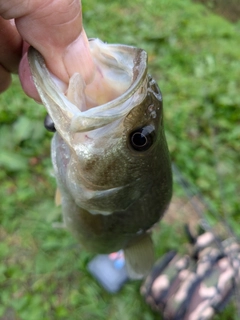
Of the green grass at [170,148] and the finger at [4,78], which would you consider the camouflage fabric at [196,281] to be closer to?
the green grass at [170,148]

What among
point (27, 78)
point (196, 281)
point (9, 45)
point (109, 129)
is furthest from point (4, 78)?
point (196, 281)

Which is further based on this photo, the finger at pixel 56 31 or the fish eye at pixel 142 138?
the fish eye at pixel 142 138

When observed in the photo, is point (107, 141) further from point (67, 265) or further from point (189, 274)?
point (189, 274)

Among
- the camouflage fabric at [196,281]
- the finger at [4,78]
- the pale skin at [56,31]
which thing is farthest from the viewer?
the camouflage fabric at [196,281]

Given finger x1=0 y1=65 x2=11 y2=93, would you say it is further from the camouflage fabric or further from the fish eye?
the camouflage fabric

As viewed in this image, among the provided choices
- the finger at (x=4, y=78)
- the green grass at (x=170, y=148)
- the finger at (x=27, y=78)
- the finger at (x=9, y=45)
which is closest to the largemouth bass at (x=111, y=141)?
the finger at (x=27, y=78)

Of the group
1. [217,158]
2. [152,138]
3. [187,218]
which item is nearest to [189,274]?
[187,218]
